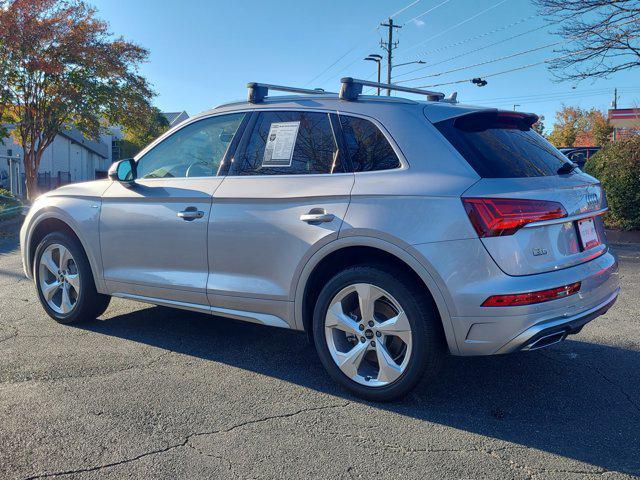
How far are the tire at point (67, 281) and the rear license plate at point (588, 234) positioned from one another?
3775 mm

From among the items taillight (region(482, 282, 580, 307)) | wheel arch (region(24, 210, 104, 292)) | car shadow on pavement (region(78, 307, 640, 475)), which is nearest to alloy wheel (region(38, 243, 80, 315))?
wheel arch (region(24, 210, 104, 292))

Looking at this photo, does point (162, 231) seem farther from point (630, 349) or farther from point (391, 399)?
point (630, 349)

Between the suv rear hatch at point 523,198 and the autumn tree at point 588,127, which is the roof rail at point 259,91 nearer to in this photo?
the suv rear hatch at point 523,198

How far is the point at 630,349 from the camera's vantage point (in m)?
4.62

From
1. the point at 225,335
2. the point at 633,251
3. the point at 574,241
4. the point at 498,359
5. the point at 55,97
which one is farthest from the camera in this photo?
the point at 55,97

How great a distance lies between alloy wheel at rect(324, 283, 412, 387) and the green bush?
371 inches

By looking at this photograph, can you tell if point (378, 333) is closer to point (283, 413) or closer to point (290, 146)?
point (283, 413)

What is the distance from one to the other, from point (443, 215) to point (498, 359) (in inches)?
62.7

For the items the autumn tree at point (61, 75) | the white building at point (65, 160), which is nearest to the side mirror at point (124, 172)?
the autumn tree at point (61, 75)

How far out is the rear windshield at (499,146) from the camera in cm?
346

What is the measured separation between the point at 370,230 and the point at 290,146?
983mm

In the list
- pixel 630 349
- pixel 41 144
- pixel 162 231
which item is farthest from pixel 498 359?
pixel 41 144

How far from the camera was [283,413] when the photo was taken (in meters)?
3.49

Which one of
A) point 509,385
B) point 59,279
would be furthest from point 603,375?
point 59,279
